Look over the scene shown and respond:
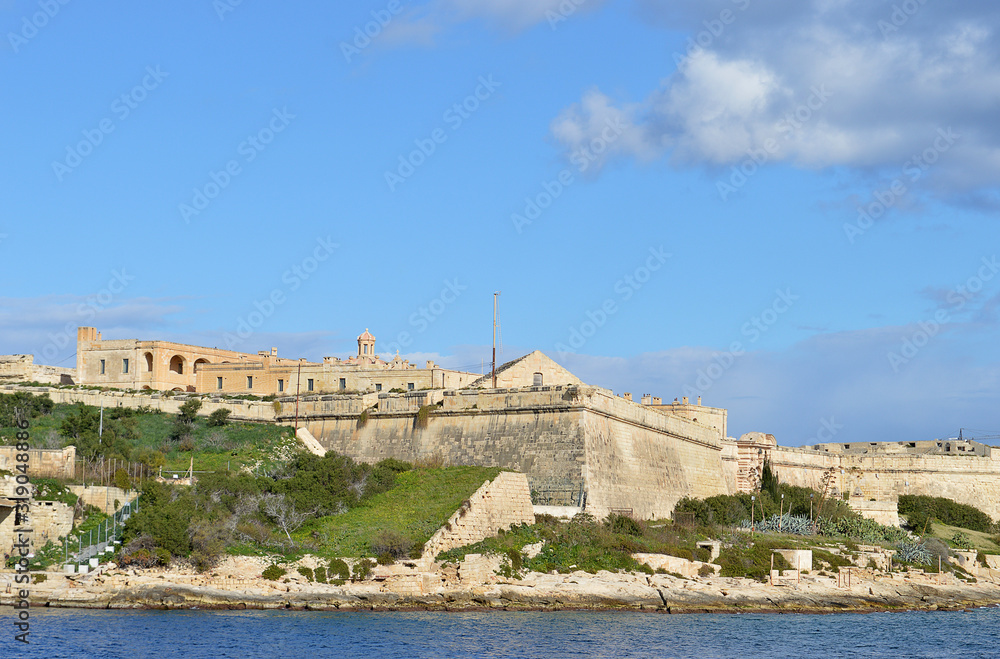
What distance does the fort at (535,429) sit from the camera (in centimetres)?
4719

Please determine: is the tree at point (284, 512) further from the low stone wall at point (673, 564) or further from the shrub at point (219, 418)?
the shrub at point (219, 418)

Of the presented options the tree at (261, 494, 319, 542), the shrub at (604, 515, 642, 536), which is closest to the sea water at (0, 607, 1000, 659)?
the tree at (261, 494, 319, 542)

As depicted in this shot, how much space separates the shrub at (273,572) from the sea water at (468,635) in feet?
4.77

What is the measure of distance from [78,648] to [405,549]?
1149 centimetres

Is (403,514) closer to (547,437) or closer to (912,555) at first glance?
(547,437)

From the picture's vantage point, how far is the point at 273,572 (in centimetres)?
3825

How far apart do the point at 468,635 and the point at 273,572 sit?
7.55 meters

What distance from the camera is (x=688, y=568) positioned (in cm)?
4188

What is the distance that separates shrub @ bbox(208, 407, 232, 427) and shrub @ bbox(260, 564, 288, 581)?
1737cm

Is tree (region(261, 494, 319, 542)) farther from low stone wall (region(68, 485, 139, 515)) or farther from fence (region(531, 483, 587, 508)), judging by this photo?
fence (region(531, 483, 587, 508))

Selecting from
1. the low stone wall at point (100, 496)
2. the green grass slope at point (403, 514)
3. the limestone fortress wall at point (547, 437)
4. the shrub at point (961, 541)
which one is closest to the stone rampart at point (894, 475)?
the limestone fortress wall at point (547, 437)

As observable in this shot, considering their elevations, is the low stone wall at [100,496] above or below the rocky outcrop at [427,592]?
above

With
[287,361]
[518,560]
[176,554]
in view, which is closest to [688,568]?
[518,560]

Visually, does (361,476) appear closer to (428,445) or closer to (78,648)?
(428,445)
